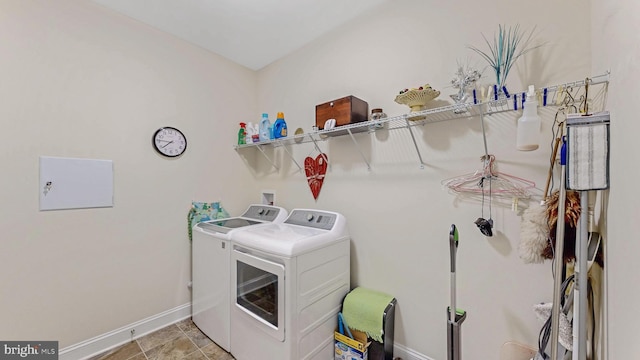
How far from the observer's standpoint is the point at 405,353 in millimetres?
1730

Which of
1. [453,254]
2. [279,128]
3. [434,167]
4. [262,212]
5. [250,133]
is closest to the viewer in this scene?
[453,254]

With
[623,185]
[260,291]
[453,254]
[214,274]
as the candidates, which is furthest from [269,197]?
[623,185]

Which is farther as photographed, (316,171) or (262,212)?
(262,212)

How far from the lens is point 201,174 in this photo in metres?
2.46

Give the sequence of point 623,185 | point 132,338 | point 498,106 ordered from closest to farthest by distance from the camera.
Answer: point 623,185 → point 498,106 → point 132,338

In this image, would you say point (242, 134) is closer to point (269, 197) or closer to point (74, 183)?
point (269, 197)

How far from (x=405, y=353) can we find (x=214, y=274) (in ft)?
5.11

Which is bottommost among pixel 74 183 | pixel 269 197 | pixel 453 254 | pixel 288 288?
pixel 288 288

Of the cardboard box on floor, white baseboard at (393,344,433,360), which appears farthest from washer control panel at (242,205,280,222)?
white baseboard at (393,344,433,360)

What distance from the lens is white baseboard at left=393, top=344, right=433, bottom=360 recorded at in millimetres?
1672

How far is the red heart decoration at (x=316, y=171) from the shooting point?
2229 mm

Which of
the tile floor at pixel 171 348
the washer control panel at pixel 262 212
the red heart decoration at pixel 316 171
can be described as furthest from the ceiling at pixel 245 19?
the tile floor at pixel 171 348

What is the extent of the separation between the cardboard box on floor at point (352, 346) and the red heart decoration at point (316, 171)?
1.13m

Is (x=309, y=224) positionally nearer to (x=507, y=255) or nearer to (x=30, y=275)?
(x=507, y=255)
